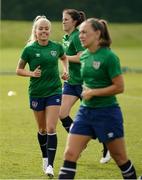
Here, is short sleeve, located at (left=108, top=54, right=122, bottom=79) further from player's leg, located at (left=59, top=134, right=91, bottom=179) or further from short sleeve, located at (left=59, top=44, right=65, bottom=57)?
short sleeve, located at (left=59, top=44, right=65, bottom=57)

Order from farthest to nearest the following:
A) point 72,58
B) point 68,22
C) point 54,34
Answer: point 54,34
point 68,22
point 72,58

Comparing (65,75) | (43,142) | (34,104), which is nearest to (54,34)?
(65,75)

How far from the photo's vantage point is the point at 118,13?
70688 millimetres

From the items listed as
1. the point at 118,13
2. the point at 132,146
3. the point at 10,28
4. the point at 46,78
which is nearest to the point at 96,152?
the point at 132,146

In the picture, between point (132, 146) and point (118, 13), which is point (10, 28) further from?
point (132, 146)

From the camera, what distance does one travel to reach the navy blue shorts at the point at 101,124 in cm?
897

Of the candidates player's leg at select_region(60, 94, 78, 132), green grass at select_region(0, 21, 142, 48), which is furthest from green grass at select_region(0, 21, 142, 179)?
green grass at select_region(0, 21, 142, 48)

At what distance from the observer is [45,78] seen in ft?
36.8

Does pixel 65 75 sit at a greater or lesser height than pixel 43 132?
greater

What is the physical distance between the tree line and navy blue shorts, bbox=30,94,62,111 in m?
57.3

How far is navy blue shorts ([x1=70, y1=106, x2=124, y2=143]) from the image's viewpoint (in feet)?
29.4

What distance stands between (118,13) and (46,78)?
197 ft

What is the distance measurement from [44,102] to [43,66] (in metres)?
0.57

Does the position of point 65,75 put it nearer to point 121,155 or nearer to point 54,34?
point 121,155
